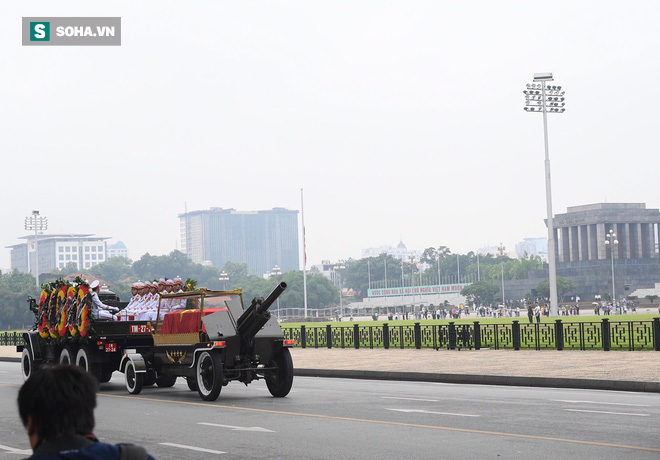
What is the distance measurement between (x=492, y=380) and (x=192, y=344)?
22.3ft

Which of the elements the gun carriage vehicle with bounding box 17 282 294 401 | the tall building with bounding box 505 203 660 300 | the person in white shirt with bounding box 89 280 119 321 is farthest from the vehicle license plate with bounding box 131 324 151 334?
the tall building with bounding box 505 203 660 300

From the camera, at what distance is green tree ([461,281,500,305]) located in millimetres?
147125

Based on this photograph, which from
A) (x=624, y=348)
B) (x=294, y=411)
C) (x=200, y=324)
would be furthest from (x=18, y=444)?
(x=624, y=348)

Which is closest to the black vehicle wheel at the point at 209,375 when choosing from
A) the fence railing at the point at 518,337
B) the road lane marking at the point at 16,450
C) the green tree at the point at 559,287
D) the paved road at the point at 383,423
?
the paved road at the point at 383,423

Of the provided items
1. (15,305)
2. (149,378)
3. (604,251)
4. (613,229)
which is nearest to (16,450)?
(149,378)

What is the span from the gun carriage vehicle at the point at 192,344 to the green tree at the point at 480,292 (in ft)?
421

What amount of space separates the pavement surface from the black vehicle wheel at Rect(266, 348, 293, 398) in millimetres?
5122

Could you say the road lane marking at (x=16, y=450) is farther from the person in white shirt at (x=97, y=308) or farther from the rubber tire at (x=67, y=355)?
the rubber tire at (x=67, y=355)

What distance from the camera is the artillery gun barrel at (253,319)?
56.3ft

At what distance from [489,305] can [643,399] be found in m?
137

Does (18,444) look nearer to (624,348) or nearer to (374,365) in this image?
(374,365)

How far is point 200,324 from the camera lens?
1788cm

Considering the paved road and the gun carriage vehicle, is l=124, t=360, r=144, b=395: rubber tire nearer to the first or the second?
the gun carriage vehicle

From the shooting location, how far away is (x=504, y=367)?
23.3m
